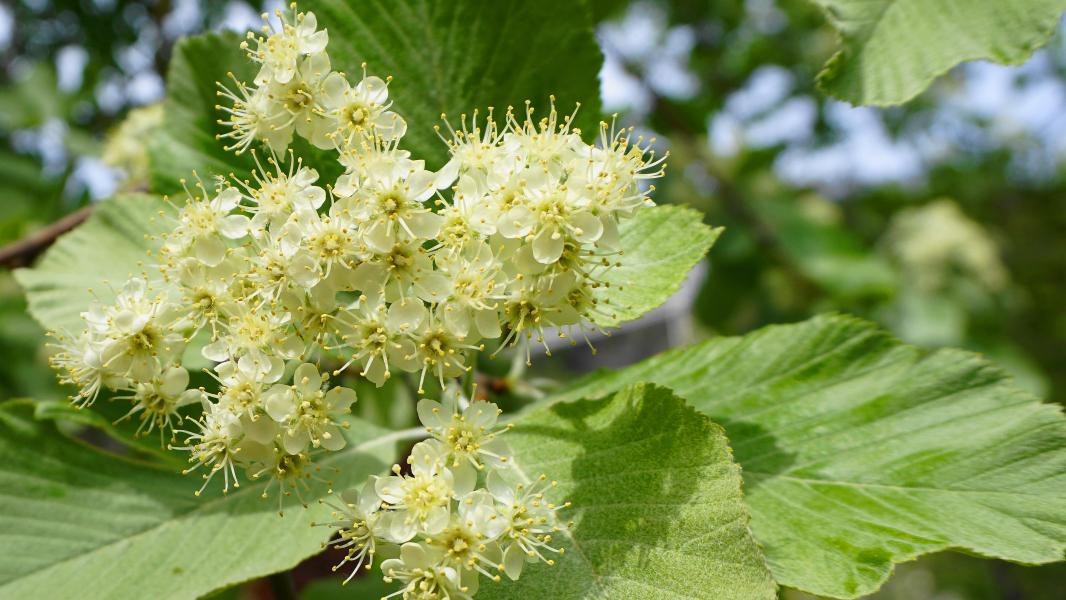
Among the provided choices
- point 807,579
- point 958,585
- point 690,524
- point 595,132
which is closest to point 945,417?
point 807,579

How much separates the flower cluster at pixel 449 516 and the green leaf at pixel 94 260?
28.2 inches

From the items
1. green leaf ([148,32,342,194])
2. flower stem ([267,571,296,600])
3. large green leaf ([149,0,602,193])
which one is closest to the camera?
large green leaf ([149,0,602,193])

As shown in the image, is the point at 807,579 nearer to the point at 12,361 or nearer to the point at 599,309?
the point at 599,309

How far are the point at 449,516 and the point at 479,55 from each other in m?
0.88

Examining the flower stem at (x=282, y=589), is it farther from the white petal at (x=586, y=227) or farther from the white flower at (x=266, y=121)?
the white petal at (x=586, y=227)

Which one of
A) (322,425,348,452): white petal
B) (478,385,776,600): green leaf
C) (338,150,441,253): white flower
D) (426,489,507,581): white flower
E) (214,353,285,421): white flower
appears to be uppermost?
(338,150,441,253): white flower

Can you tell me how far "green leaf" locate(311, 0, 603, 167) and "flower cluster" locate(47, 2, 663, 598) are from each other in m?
0.23

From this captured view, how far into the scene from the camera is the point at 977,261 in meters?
5.36

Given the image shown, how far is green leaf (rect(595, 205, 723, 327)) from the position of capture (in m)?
1.41

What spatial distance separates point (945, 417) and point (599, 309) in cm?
64

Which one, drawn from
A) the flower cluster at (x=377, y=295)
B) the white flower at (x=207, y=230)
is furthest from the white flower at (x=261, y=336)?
the white flower at (x=207, y=230)

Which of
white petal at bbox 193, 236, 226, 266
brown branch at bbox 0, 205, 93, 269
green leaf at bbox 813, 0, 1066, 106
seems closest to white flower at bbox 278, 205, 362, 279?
white petal at bbox 193, 236, 226, 266

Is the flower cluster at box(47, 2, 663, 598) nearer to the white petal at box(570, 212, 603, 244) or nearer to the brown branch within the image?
the white petal at box(570, 212, 603, 244)

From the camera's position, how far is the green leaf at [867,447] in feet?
4.32
